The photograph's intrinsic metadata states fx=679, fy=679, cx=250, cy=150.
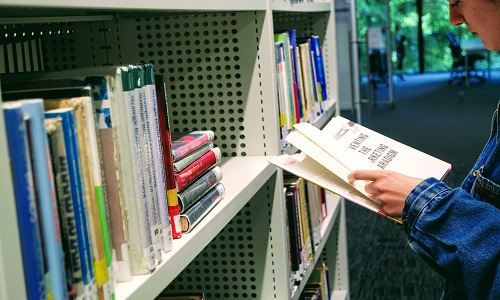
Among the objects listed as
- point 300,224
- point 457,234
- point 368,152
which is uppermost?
point 368,152

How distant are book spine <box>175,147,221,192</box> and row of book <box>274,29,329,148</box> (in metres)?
0.52

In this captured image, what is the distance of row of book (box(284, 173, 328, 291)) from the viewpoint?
206cm

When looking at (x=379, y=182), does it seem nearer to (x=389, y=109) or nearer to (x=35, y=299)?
(x=35, y=299)

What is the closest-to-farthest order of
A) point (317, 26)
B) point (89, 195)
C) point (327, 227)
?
point (89, 195) → point (327, 227) → point (317, 26)

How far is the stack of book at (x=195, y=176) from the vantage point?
117 cm

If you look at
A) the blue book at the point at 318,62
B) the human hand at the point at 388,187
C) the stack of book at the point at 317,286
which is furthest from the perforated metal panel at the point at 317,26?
the human hand at the point at 388,187

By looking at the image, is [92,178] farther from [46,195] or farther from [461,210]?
[461,210]

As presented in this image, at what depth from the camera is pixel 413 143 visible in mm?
7562

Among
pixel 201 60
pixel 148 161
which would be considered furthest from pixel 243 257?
pixel 148 161

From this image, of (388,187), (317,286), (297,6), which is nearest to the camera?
(388,187)

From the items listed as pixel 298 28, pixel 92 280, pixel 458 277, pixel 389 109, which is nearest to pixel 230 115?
pixel 458 277

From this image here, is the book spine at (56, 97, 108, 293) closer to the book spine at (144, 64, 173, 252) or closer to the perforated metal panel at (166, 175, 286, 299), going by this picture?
the book spine at (144, 64, 173, 252)

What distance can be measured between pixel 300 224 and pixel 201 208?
989 millimetres

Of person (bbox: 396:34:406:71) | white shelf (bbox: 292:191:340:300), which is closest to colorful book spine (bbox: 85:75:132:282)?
white shelf (bbox: 292:191:340:300)
